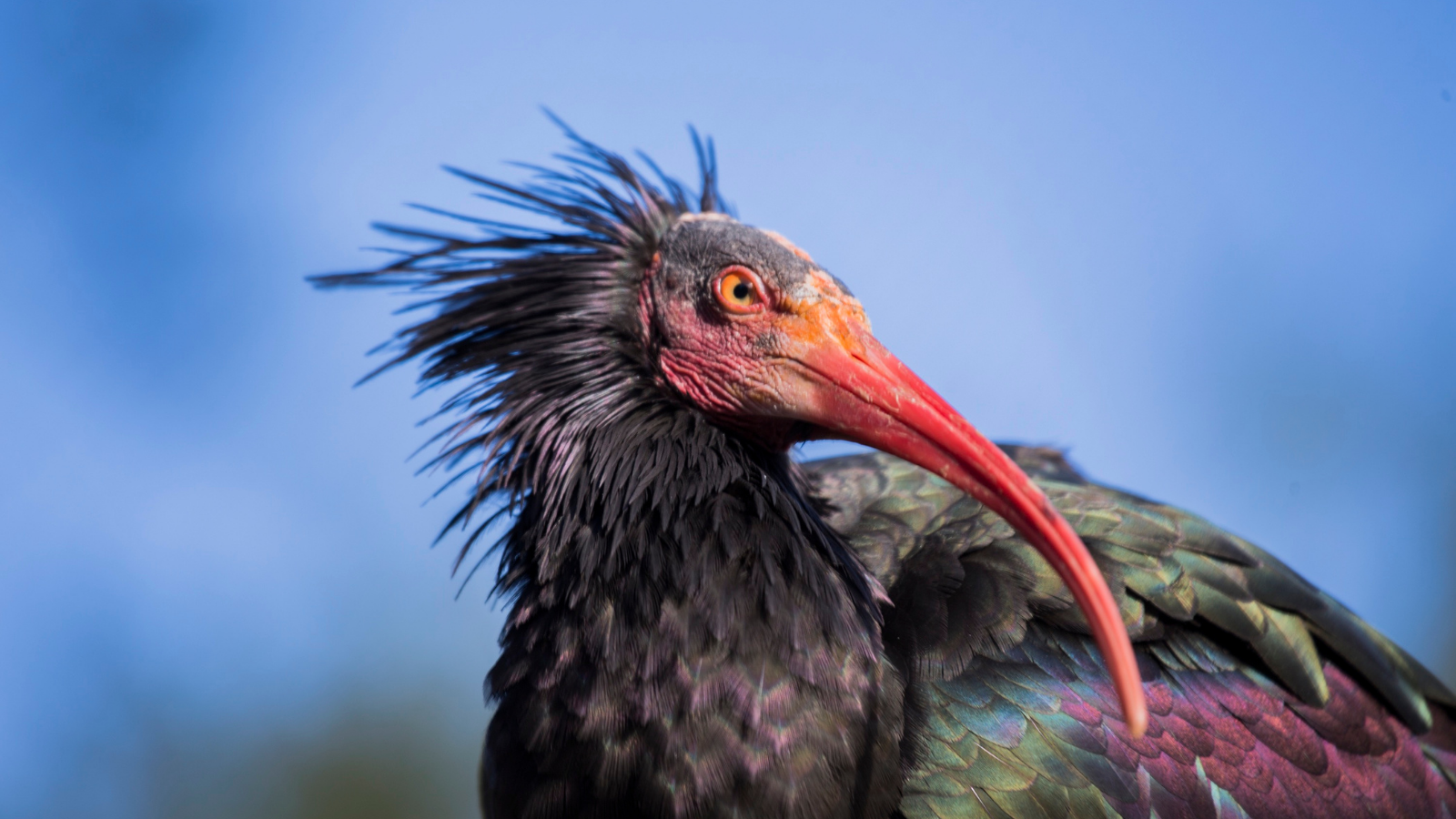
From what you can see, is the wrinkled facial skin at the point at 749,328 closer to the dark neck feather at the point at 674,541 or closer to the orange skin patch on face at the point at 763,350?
the orange skin patch on face at the point at 763,350

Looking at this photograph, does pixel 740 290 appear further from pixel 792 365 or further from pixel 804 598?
pixel 804 598

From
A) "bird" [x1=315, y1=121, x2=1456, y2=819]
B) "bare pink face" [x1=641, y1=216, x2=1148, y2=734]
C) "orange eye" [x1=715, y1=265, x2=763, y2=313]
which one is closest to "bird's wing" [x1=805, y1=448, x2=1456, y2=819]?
"bird" [x1=315, y1=121, x2=1456, y2=819]

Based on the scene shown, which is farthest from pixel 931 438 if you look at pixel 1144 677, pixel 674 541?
pixel 1144 677

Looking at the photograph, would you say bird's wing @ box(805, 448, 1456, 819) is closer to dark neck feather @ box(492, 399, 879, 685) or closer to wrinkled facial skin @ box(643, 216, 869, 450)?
dark neck feather @ box(492, 399, 879, 685)

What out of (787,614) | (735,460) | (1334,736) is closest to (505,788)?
(787,614)

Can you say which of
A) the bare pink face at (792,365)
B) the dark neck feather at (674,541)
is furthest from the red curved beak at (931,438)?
the dark neck feather at (674,541)

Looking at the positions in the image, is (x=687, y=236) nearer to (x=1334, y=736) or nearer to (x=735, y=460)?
(x=735, y=460)
